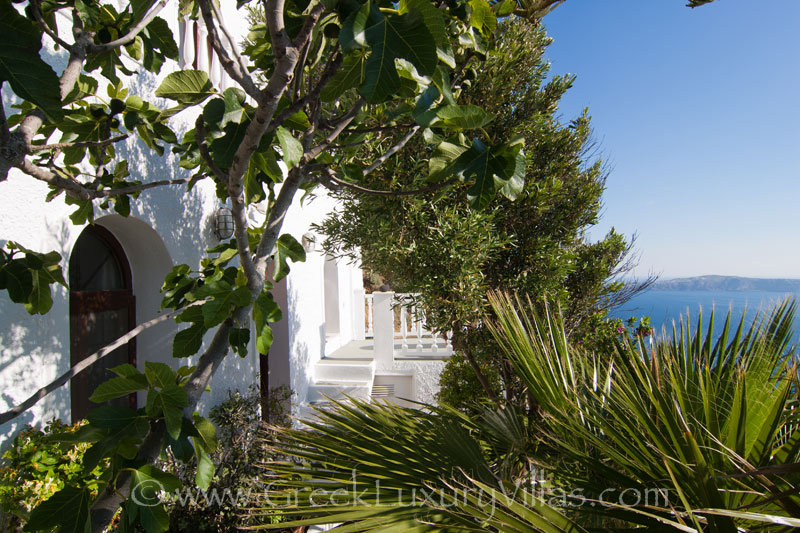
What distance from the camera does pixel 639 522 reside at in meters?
1.42

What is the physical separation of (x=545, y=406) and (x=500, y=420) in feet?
1.61

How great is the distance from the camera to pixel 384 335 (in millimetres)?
8266

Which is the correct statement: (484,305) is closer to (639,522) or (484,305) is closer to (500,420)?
(500,420)

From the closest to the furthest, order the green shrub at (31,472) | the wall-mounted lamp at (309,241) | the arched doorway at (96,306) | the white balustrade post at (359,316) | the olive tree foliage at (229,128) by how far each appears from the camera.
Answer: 1. the olive tree foliage at (229,128)
2. the green shrub at (31,472)
3. the arched doorway at (96,306)
4. the wall-mounted lamp at (309,241)
5. the white balustrade post at (359,316)

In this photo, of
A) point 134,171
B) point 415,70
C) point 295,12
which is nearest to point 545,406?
point 415,70

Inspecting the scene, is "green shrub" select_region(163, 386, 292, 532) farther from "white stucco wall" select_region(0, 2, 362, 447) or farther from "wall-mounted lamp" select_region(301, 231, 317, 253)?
"wall-mounted lamp" select_region(301, 231, 317, 253)

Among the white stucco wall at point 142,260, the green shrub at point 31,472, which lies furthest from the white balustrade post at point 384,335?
the green shrub at point 31,472

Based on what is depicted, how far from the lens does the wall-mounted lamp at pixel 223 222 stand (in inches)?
192

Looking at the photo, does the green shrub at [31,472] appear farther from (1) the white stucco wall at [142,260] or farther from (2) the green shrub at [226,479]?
(2) the green shrub at [226,479]

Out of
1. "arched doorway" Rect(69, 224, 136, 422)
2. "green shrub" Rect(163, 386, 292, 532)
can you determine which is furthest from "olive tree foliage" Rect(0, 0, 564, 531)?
"arched doorway" Rect(69, 224, 136, 422)

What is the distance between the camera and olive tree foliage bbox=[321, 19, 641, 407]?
3.93m

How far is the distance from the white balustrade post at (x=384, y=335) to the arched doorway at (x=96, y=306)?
15.1 ft

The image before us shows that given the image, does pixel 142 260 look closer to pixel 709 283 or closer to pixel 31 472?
pixel 31 472

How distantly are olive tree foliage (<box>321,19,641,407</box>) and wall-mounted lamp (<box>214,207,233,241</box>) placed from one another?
117 centimetres
